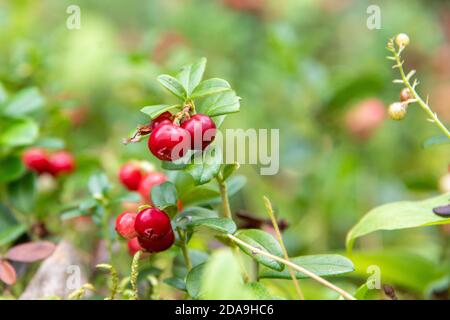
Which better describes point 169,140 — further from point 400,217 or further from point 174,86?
point 400,217

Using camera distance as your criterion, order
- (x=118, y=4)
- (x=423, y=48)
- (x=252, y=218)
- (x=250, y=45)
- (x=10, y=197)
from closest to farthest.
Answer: (x=252, y=218)
(x=10, y=197)
(x=423, y=48)
(x=250, y=45)
(x=118, y=4)

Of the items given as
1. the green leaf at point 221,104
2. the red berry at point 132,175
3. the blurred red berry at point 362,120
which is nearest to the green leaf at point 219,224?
the green leaf at point 221,104

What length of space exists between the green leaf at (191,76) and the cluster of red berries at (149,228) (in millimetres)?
162

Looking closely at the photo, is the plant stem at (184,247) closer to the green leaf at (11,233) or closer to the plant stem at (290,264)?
the plant stem at (290,264)

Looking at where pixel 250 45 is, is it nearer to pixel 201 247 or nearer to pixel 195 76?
pixel 201 247

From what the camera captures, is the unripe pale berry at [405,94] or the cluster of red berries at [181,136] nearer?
the cluster of red berries at [181,136]

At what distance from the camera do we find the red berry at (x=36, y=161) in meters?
1.17

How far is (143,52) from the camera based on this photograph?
1.51 meters

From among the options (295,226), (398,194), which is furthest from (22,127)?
(398,194)

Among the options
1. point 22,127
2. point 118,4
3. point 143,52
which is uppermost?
point 118,4

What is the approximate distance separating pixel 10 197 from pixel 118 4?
1.70 m

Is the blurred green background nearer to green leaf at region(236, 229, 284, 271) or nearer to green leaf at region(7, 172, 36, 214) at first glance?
green leaf at region(7, 172, 36, 214)

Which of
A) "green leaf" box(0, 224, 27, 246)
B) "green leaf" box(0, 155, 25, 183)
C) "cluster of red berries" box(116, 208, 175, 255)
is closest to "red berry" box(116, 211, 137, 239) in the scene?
"cluster of red berries" box(116, 208, 175, 255)

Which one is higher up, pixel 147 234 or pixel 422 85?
pixel 422 85
